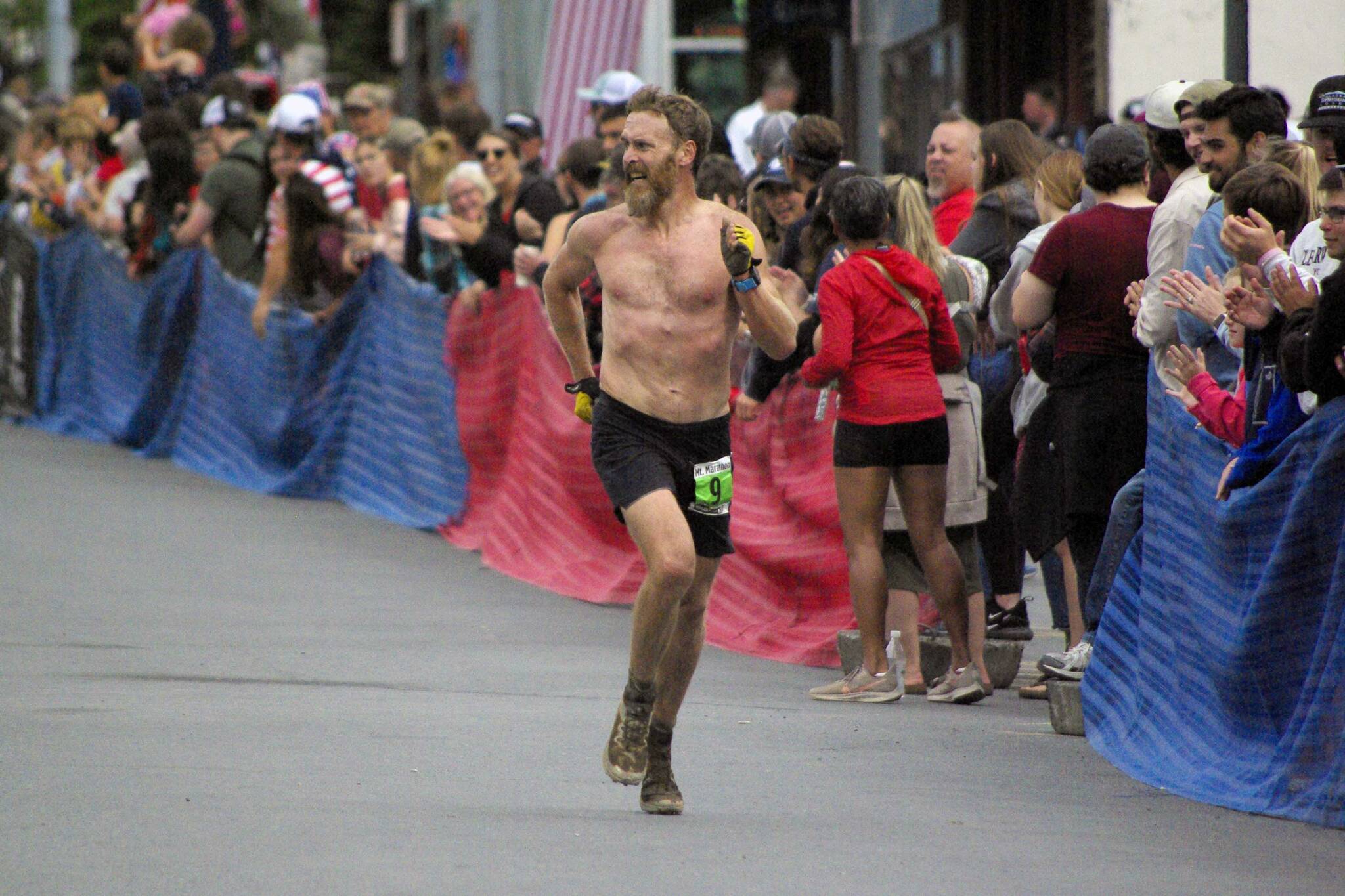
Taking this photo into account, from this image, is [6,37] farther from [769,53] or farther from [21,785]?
[21,785]

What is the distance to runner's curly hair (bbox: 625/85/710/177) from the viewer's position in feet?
22.5

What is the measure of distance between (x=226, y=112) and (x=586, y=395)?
10533 mm

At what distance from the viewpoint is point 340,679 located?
8.89 meters

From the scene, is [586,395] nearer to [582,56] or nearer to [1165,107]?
[1165,107]

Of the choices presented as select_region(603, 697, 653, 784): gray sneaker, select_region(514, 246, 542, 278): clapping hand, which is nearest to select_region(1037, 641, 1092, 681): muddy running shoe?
select_region(603, 697, 653, 784): gray sneaker

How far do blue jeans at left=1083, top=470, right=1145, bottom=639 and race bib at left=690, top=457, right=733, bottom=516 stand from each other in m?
1.72

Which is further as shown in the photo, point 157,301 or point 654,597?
point 157,301

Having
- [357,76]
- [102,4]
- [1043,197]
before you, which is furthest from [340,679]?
[357,76]

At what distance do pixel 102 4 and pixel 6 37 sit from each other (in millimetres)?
5740

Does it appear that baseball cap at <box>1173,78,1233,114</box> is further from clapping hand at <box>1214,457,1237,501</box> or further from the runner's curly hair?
the runner's curly hair

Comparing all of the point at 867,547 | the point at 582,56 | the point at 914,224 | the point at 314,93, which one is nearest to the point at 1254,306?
the point at 867,547

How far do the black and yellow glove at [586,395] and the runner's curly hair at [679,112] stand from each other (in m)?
0.71

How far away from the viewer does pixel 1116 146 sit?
854 cm

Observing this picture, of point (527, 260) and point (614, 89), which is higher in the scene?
point (614, 89)
